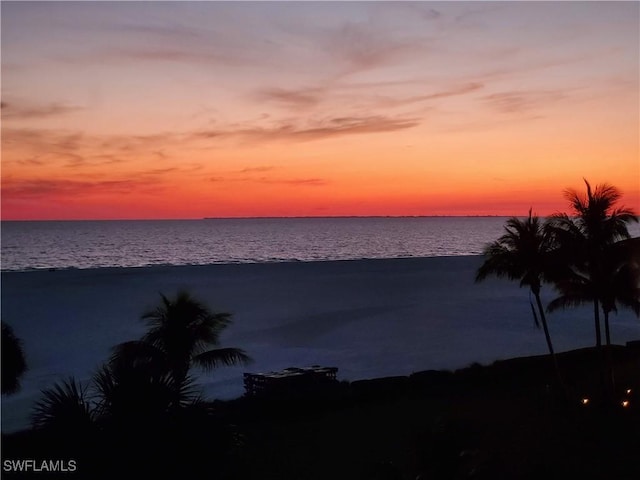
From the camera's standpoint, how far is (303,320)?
57375mm

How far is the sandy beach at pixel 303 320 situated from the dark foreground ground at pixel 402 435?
32.5 feet

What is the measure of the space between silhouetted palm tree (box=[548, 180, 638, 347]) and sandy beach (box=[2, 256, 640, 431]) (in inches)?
614

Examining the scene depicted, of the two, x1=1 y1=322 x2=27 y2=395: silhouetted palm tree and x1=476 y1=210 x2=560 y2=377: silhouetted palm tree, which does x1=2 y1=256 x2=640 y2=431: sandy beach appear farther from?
x1=476 y1=210 x2=560 y2=377: silhouetted palm tree

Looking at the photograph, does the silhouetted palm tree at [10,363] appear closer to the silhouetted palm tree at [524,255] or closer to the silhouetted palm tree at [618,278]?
the silhouetted palm tree at [524,255]

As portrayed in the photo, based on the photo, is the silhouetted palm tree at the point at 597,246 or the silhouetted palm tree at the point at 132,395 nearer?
the silhouetted palm tree at the point at 132,395

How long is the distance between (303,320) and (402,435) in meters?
39.6

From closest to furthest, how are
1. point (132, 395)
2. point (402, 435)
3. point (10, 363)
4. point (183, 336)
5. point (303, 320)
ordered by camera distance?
1. point (132, 395)
2. point (10, 363)
3. point (183, 336)
4. point (402, 435)
5. point (303, 320)

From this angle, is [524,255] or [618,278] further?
[524,255]

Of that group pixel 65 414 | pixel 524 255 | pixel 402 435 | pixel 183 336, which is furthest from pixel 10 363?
pixel 524 255

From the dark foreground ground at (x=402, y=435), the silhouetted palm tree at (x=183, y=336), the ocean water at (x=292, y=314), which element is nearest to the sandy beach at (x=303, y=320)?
the ocean water at (x=292, y=314)

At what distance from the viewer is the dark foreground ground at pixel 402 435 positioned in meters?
8.07

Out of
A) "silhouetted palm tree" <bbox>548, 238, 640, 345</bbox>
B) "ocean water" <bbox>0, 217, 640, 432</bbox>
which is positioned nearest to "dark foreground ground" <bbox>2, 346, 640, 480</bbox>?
"silhouetted palm tree" <bbox>548, 238, 640, 345</bbox>

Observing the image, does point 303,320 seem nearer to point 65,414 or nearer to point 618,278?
point 618,278

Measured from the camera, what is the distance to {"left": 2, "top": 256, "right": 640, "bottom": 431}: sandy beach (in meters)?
37.8
